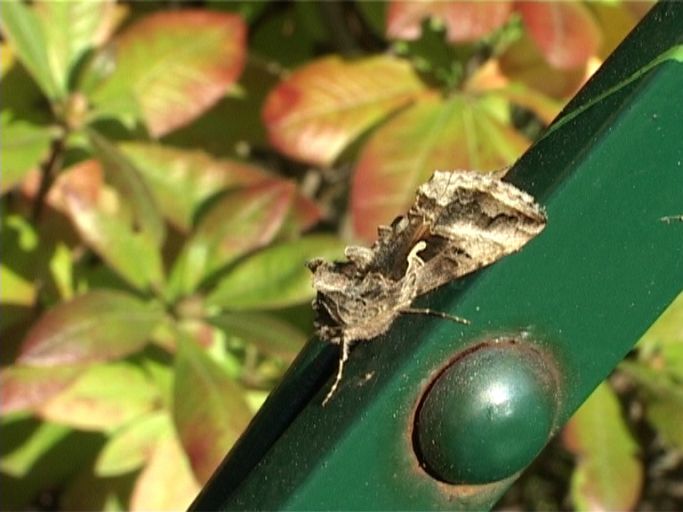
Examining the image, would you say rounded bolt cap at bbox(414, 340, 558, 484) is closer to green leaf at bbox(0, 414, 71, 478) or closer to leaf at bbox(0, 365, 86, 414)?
leaf at bbox(0, 365, 86, 414)

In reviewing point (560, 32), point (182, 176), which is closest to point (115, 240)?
point (182, 176)

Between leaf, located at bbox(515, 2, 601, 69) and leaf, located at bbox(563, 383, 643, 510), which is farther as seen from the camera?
leaf, located at bbox(563, 383, 643, 510)

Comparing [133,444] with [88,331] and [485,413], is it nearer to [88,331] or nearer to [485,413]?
[88,331]

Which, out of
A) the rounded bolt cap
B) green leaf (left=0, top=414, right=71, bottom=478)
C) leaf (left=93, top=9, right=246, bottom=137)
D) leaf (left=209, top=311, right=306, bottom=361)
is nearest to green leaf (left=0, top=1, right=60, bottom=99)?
leaf (left=93, top=9, right=246, bottom=137)

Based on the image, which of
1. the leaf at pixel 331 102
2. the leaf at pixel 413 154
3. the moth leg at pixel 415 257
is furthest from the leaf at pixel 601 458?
the moth leg at pixel 415 257

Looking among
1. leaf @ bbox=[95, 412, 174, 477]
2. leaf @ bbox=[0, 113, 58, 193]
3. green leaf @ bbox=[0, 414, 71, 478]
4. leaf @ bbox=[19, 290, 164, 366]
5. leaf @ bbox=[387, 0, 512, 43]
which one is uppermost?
leaf @ bbox=[387, 0, 512, 43]

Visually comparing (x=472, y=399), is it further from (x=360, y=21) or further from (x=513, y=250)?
(x=360, y=21)

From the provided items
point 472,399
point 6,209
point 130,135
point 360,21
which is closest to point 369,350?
point 472,399
